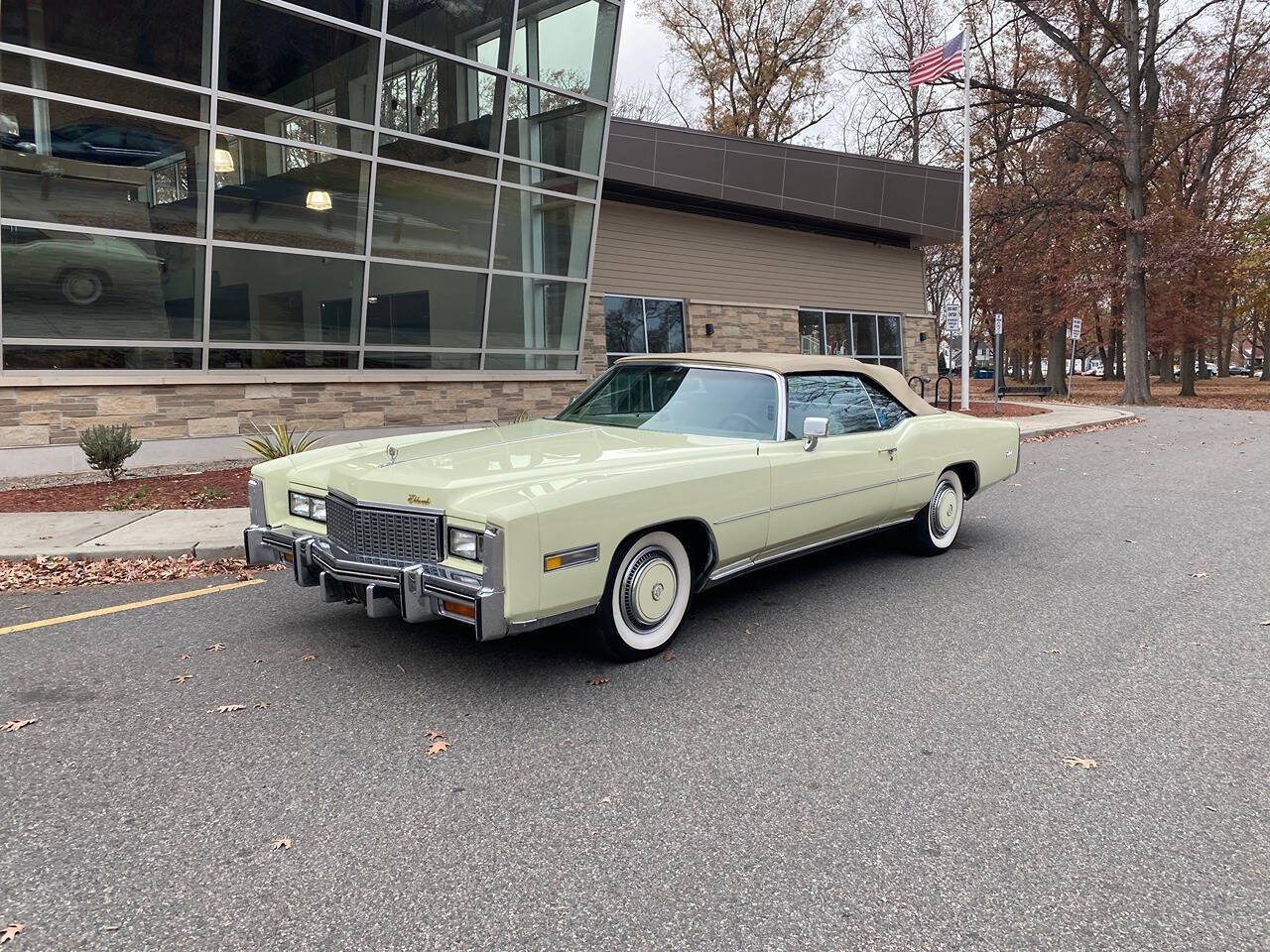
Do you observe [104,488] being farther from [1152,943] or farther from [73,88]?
[1152,943]

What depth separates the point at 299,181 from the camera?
11242 millimetres

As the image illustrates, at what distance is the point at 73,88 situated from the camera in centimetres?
944

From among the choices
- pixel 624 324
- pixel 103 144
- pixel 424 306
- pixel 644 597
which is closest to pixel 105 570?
pixel 644 597

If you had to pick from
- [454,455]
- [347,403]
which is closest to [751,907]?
[454,455]

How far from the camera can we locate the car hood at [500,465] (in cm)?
362

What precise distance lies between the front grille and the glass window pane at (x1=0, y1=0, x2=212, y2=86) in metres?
8.74

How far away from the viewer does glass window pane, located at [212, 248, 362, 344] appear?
35.2 ft

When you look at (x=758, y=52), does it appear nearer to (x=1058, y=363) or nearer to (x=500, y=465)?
(x=1058, y=363)

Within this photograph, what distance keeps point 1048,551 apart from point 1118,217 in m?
24.6

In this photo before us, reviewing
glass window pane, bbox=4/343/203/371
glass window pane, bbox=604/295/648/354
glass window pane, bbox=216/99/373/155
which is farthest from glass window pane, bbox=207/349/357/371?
glass window pane, bbox=604/295/648/354

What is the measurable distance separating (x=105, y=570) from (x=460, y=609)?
3.99 m

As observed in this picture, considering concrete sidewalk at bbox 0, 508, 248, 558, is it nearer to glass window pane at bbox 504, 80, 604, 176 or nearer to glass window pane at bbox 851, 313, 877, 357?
glass window pane at bbox 504, 80, 604, 176

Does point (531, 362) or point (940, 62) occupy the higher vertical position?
point (940, 62)

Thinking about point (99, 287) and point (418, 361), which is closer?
point (99, 287)
